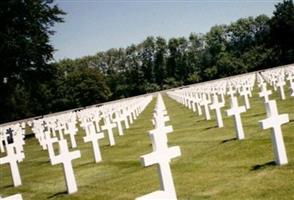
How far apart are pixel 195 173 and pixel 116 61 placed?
120961 mm

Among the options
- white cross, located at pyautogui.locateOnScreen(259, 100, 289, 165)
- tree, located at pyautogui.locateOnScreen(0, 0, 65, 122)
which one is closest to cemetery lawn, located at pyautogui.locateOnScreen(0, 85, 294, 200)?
white cross, located at pyautogui.locateOnScreen(259, 100, 289, 165)

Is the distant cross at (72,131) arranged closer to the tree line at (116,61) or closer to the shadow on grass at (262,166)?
the shadow on grass at (262,166)

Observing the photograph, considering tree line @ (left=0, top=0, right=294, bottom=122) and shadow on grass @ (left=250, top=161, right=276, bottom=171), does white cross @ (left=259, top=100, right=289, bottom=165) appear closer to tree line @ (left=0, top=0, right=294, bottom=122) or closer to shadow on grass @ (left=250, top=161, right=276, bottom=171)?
shadow on grass @ (left=250, top=161, right=276, bottom=171)

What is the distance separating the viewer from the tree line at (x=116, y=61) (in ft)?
125

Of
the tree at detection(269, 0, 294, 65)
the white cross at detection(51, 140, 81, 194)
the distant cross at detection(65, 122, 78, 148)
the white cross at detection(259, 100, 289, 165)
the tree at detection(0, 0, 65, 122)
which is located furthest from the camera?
the tree at detection(269, 0, 294, 65)

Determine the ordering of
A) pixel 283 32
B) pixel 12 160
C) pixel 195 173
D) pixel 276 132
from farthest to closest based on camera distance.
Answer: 1. pixel 283 32
2. pixel 12 160
3. pixel 195 173
4. pixel 276 132

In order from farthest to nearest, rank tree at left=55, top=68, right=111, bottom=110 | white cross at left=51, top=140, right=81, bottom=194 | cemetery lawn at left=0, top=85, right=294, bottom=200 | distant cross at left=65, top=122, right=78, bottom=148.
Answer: tree at left=55, top=68, right=111, bottom=110, distant cross at left=65, top=122, right=78, bottom=148, white cross at left=51, top=140, right=81, bottom=194, cemetery lawn at left=0, top=85, right=294, bottom=200

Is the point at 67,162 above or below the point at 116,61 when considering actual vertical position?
below

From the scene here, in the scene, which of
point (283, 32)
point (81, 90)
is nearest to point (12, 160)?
point (283, 32)

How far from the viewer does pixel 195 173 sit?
881 cm

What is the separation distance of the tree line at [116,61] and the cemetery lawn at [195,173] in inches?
962

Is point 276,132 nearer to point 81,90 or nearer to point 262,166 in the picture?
point 262,166

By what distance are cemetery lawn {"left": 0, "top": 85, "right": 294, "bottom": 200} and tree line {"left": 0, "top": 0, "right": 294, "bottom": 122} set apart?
24447 mm

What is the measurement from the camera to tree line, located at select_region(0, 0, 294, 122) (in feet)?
125
